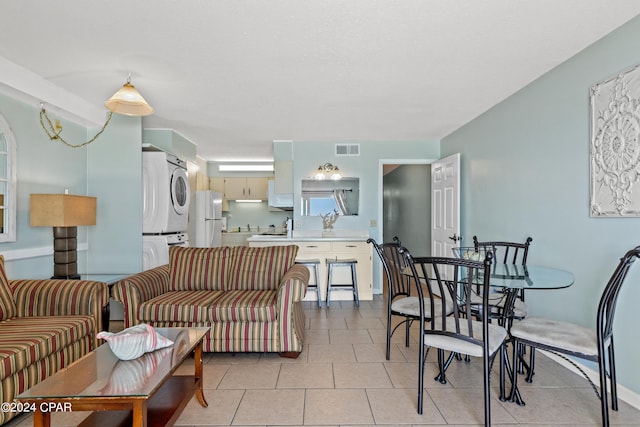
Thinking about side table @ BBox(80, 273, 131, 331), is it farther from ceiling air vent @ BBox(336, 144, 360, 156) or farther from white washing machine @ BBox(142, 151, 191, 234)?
ceiling air vent @ BBox(336, 144, 360, 156)

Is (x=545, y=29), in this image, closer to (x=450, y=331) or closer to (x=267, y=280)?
(x=450, y=331)

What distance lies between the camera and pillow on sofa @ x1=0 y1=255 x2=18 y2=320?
2.51 meters

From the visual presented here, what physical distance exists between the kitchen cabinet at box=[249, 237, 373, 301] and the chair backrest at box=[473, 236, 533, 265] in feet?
5.66

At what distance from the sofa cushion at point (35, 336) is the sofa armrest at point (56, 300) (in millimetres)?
82

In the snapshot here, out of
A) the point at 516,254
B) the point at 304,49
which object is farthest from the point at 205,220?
the point at 516,254

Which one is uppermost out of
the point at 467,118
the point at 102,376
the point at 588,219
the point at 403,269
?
the point at 467,118

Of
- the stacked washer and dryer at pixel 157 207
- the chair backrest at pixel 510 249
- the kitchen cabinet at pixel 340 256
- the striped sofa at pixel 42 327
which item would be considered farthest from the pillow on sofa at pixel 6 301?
the chair backrest at pixel 510 249

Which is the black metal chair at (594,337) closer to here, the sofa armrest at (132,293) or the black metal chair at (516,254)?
the black metal chair at (516,254)

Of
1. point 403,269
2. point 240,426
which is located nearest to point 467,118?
point 403,269

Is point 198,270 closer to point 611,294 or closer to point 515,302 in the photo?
point 515,302

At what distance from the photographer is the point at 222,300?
3035mm

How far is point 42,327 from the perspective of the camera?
2318 mm

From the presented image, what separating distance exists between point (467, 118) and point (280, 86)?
8.32 ft

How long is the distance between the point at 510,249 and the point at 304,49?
274cm
